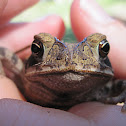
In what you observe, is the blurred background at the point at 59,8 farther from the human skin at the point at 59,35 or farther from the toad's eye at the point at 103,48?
the toad's eye at the point at 103,48

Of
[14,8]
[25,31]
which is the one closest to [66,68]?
[14,8]

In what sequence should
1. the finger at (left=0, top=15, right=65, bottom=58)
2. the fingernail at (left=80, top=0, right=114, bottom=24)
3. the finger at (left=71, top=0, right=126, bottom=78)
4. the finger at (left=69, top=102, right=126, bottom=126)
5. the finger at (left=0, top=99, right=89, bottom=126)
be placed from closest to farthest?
the finger at (left=0, top=99, right=89, bottom=126) < the finger at (left=69, top=102, right=126, bottom=126) < the finger at (left=71, top=0, right=126, bottom=78) < the fingernail at (left=80, top=0, right=114, bottom=24) < the finger at (left=0, top=15, right=65, bottom=58)

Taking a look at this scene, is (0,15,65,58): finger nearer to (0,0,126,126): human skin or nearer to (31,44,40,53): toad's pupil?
(0,0,126,126): human skin

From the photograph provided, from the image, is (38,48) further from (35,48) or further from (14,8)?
(14,8)

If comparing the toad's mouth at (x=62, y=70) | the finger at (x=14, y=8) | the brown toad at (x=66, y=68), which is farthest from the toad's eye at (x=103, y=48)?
the finger at (x=14, y=8)

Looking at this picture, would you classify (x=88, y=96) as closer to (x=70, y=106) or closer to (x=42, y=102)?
(x=70, y=106)

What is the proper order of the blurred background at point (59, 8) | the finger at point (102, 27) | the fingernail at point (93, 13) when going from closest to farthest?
the finger at point (102, 27) < the fingernail at point (93, 13) < the blurred background at point (59, 8)

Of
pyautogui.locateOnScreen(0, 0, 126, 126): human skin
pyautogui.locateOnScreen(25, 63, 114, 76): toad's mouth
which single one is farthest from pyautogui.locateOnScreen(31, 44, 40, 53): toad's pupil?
pyautogui.locateOnScreen(0, 0, 126, 126): human skin
